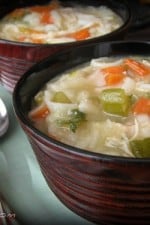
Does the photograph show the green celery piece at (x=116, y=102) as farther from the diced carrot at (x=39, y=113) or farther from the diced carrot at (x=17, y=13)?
the diced carrot at (x=17, y=13)

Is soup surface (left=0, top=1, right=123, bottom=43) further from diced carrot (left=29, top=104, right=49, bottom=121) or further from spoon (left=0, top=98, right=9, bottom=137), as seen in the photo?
diced carrot (left=29, top=104, right=49, bottom=121)

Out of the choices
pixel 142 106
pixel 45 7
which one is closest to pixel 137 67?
pixel 142 106

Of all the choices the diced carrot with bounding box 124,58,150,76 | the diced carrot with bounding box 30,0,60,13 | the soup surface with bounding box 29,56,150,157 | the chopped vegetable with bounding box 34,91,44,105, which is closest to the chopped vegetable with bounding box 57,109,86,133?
the soup surface with bounding box 29,56,150,157

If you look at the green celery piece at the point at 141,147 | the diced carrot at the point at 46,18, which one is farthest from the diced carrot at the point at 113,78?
the diced carrot at the point at 46,18

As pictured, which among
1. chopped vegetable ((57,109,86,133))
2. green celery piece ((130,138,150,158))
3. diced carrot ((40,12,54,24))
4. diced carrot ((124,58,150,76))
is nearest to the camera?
green celery piece ((130,138,150,158))

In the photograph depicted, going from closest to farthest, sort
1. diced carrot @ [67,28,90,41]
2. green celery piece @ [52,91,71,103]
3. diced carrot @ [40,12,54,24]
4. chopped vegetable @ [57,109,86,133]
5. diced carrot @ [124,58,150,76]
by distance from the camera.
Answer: chopped vegetable @ [57,109,86,133] < green celery piece @ [52,91,71,103] < diced carrot @ [124,58,150,76] < diced carrot @ [67,28,90,41] < diced carrot @ [40,12,54,24]

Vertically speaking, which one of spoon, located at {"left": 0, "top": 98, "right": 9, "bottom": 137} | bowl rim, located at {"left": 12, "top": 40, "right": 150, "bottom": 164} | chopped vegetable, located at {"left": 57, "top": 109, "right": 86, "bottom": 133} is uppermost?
bowl rim, located at {"left": 12, "top": 40, "right": 150, "bottom": 164}
